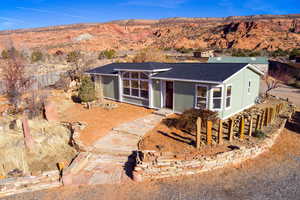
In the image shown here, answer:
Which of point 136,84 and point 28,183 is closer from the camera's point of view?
point 28,183

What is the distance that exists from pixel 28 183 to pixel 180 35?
71.4 m

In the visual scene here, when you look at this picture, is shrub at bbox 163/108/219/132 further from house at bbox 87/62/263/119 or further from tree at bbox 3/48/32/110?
tree at bbox 3/48/32/110

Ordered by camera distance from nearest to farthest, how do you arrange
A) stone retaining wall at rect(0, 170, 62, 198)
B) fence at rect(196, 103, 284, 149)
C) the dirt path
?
A: the dirt path
stone retaining wall at rect(0, 170, 62, 198)
fence at rect(196, 103, 284, 149)

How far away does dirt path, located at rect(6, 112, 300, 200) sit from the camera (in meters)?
6.01

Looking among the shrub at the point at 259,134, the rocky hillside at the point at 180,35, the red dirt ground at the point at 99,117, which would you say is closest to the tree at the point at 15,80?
the red dirt ground at the point at 99,117

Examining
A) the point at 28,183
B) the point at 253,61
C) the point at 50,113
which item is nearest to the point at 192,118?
the point at 28,183

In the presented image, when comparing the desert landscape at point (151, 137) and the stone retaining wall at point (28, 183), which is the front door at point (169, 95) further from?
the stone retaining wall at point (28, 183)

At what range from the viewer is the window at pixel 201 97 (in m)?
11.0

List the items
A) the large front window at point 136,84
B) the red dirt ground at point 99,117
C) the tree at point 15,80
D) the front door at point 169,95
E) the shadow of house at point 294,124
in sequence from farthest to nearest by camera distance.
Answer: the large front window at point 136,84 → the tree at point 15,80 → the front door at point 169,95 → the shadow of house at point 294,124 → the red dirt ground at point 99,117

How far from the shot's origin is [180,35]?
71.4 meters

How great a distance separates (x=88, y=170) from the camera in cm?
728

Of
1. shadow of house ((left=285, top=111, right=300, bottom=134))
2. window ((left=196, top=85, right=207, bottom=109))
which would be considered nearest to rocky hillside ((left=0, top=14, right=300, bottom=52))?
shadow of house ((left=285, top=111, right=300, bottom=134))

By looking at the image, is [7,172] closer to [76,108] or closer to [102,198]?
[102,198]

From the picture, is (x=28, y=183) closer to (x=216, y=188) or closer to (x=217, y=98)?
(x=216, y=188)
